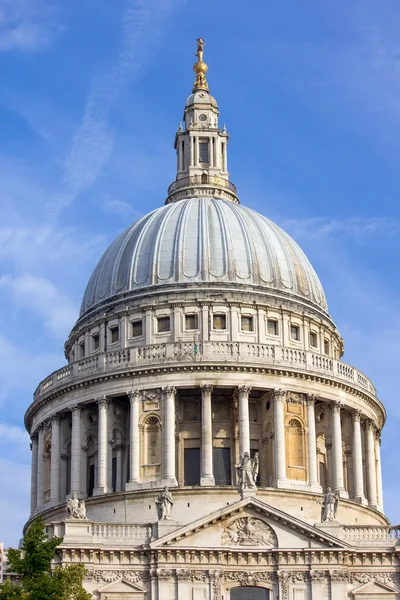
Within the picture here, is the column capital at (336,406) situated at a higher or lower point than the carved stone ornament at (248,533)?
higher

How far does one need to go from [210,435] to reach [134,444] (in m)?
4.26

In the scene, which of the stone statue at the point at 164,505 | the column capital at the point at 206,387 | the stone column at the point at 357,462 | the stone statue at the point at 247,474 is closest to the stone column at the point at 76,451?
the column capital at the point at 206,387

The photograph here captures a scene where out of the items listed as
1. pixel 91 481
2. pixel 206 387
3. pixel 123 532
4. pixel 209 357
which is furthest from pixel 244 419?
pixel 123 532

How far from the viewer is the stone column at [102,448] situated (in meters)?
80.9

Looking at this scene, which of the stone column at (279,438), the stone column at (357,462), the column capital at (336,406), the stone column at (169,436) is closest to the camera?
the stone column at (169,436)

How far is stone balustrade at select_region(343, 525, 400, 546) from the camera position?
233 feet

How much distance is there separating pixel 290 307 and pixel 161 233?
9.41 metres

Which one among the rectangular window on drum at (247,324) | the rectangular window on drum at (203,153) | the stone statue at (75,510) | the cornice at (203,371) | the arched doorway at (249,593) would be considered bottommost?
the arched doorway at (249,593)

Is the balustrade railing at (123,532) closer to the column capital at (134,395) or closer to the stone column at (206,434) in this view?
the stone column at (206,434)

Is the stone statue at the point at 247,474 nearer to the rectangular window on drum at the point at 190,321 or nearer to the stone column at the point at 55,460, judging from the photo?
the rectangular window on drum at the point at 190,321

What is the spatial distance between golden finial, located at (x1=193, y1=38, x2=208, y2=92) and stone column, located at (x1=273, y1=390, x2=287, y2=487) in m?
26.9

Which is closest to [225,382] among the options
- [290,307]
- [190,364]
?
[190,364]

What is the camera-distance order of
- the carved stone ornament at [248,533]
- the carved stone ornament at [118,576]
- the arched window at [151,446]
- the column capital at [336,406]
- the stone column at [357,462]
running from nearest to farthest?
the carved stone ornament at [118,576] < the carved stone ornament at [248,533] < the arched window at [151,446] < the stone column at [357,462] < the column capital at [336,406]

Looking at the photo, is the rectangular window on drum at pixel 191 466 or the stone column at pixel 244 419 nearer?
the stone column at pixel 244 419
